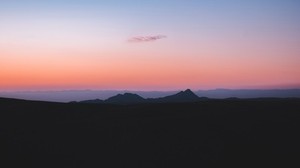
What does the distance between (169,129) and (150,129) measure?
1178 mm

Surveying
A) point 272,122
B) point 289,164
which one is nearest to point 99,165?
point 289,164

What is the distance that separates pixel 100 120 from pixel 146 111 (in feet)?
19.0

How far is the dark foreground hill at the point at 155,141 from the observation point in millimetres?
17094

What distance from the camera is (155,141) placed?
19.4 metres

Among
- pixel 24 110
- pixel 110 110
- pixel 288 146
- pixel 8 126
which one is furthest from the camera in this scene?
pixel 110 110

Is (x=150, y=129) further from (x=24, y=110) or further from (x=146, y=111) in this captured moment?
(x=24, y=110)

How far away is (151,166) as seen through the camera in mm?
16562

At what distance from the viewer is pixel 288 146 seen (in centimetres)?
1878

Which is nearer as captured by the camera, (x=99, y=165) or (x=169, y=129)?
(x=99, y=165)

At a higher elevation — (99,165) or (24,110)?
(24,110)

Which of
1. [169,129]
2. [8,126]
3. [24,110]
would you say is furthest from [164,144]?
[24,110]

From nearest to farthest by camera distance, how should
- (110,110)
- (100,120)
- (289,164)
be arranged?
(289,164) < (100,120) < (110,110)

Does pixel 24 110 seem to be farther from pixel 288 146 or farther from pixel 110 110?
pixel 288 146

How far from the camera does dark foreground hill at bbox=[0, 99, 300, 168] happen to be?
17094mm
